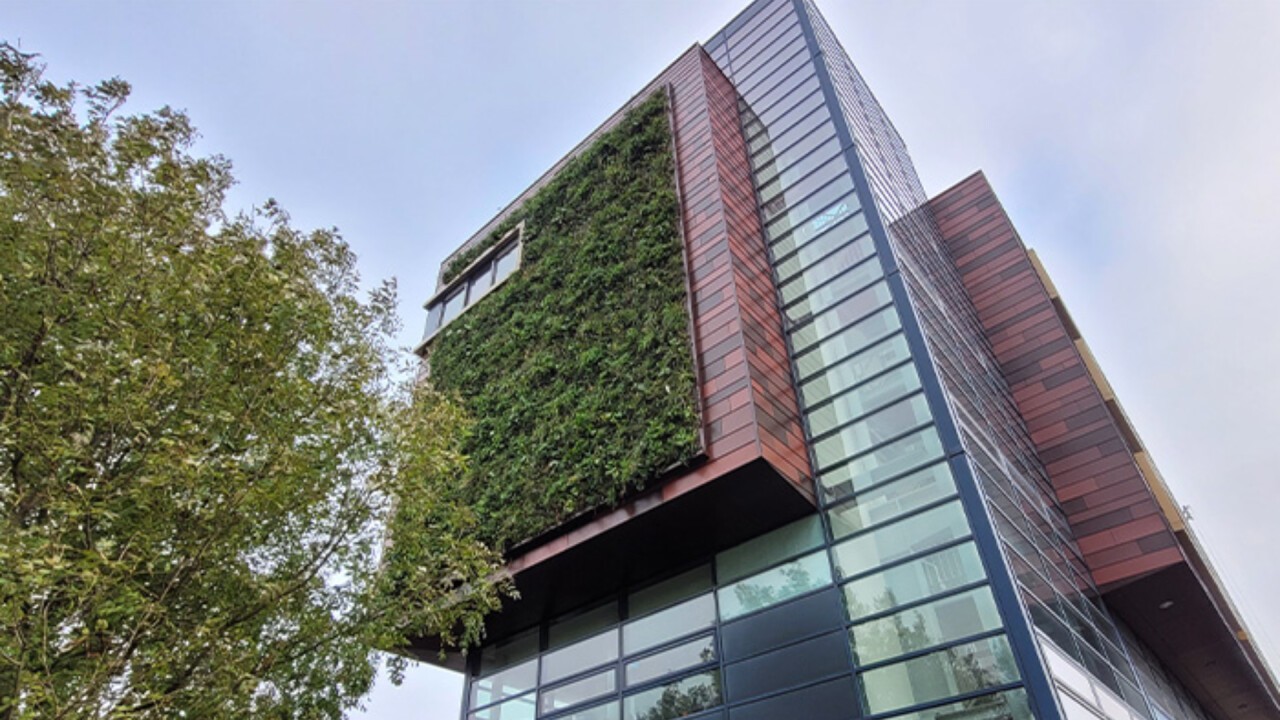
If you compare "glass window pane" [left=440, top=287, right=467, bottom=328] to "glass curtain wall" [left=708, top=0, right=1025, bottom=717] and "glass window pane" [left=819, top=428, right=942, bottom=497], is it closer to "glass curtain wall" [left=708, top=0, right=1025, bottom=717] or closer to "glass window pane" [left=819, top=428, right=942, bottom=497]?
"glass curtain wall" [left=708, top=0, right=1025, bottom=717]

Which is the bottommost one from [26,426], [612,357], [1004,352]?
→ [26,426]

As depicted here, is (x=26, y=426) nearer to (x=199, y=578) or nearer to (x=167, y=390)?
(x=167, y=390)

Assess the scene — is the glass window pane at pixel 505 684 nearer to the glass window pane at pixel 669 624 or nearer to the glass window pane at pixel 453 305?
the glass window pane at pixel 669 624

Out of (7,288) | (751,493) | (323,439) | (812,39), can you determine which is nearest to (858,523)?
(751,493)

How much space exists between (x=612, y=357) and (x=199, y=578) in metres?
7.62

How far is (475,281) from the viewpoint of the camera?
1955 cm

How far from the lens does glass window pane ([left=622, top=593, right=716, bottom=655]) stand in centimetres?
1091

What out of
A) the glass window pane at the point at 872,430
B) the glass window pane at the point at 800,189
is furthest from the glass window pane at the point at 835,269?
the glass window pane at the point at 872,430

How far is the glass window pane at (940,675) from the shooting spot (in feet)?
26.3

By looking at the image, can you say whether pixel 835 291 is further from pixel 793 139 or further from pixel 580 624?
pixel 580 624

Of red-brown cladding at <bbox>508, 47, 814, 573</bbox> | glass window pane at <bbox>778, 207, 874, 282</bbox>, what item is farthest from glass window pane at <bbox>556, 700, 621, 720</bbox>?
glass window pane at <bbox>778, 207, 874, 282</bbox>

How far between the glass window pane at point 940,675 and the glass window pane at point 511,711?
20.3 feet

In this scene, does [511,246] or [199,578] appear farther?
[511,246]

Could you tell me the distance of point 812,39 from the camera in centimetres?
1853
